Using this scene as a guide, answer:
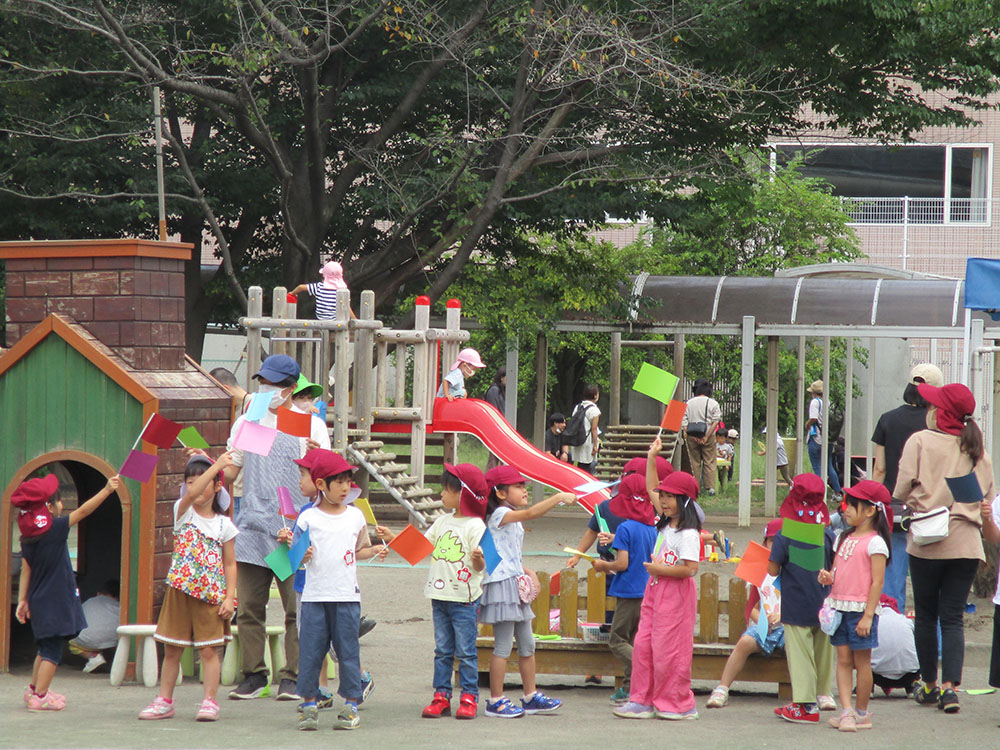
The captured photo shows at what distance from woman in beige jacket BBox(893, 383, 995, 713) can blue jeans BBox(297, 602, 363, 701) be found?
10.2ft

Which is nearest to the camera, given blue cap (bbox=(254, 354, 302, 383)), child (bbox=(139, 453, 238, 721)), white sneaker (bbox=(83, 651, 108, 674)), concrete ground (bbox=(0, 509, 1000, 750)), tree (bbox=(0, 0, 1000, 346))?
concrete ground (bbox=(0, 509, 1000, 750))

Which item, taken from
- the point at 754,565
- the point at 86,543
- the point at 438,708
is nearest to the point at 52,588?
the point at 86,543

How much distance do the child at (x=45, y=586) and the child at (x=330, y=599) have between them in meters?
1.37

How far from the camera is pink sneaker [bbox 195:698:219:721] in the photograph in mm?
6352

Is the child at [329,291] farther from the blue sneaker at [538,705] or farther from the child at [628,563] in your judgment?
the blue sneaker at [538,705]

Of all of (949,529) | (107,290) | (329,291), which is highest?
(329,291)

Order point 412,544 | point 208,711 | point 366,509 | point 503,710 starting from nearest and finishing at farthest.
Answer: point 208,711 < point 503,710 < point 412,544 < point 366,509

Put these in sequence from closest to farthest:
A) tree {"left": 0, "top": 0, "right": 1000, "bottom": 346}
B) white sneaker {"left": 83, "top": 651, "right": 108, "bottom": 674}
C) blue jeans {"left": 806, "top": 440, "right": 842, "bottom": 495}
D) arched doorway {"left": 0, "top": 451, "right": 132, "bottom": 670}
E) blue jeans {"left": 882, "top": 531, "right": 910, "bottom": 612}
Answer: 1. arched doorway {"left": 0, "top": 451, "right": 132, "bottom": 670}
2. white sneaker {"left": 83, "top": 651, "right": 108, "bottom": 674}
3. blue jeans {"left": 882, "top": 531, "right": 910, "bottom": 612}
4. tree {"left": 0, "top": 0, "right": 1000, "bottom": 346}
5. blue jeans {"left": 806, "top": 440, "right": 842, "bottom": 495}

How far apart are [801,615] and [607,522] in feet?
4.55

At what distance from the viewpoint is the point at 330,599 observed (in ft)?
20.4

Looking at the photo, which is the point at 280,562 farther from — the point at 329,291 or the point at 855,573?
the point at 329,291

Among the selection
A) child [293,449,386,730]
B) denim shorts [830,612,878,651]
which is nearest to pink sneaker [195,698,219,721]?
child [293,449,386,730]

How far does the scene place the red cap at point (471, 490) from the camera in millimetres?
6652

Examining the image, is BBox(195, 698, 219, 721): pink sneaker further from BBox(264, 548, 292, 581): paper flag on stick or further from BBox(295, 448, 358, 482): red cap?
BBox(295, 448, 358, 482): red cap
